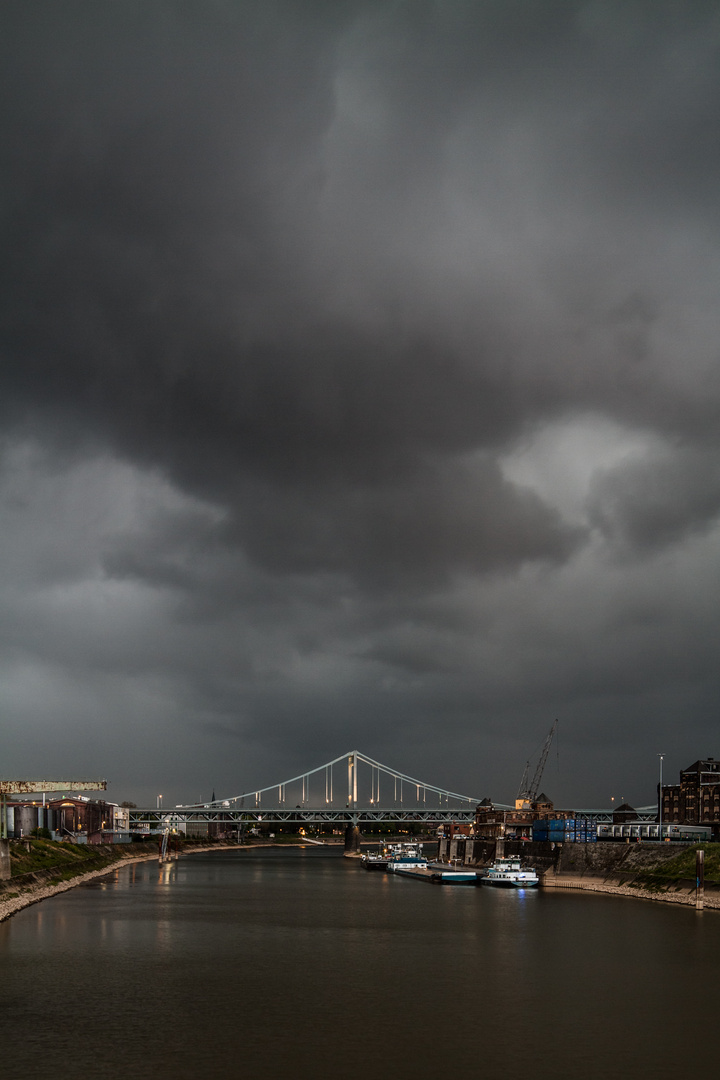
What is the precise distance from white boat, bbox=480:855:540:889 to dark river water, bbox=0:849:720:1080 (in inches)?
980

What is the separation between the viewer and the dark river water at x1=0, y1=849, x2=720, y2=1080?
32031 mm

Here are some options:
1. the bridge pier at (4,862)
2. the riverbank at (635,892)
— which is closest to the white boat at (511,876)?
the riverbank at (635,892)

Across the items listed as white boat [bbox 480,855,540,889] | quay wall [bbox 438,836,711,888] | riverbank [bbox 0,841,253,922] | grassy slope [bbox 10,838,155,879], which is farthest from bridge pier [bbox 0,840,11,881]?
quay wall [bbox 438,836,711,888]

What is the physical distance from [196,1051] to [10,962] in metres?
19.6

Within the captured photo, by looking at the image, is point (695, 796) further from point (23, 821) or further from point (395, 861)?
point (23, 821)

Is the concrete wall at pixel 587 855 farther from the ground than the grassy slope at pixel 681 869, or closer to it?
closer to it

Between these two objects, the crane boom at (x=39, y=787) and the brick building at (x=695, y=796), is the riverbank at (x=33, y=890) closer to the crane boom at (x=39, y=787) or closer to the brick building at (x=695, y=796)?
the crane boom at (x=39, y=787)

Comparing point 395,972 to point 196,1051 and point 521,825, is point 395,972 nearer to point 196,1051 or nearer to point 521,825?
point 196,1051

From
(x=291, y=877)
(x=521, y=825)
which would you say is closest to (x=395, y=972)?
(x=291, y=877)

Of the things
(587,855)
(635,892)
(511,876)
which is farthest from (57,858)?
(635,892)

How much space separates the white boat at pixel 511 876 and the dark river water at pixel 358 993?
24.9 metres

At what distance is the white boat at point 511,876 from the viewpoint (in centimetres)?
10288

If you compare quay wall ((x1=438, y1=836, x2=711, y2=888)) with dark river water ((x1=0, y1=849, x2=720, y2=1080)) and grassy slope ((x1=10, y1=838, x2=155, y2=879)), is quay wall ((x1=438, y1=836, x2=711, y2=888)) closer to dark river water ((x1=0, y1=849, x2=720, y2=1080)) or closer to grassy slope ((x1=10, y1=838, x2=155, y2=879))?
dark river water ((x1=0, y1=849, x2=720, y2=1080))

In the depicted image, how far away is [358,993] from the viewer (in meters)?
43.1
